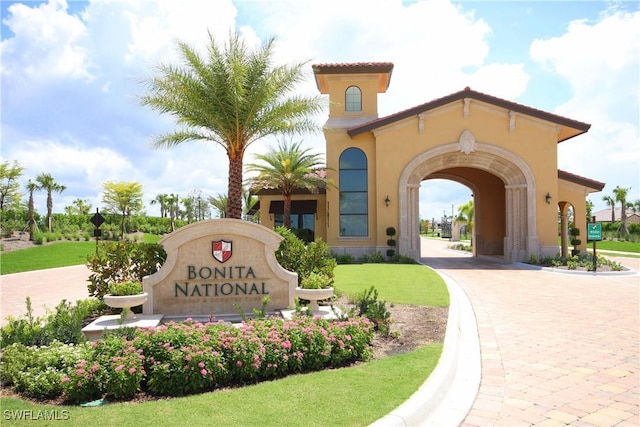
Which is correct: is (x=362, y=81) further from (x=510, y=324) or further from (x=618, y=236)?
(x=618, y=236)

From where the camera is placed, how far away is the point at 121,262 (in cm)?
982

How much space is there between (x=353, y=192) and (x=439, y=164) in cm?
518

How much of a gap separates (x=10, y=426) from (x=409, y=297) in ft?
28.1

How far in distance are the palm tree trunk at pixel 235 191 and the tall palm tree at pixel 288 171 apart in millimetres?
9593

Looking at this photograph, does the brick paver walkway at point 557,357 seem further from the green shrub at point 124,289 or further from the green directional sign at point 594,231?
the green shrub at point 124,289

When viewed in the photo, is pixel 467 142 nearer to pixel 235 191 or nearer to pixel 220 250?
pixel 235 191

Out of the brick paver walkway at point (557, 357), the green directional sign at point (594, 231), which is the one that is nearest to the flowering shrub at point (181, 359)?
the brick paver walkway at point (557, 357)

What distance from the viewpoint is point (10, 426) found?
4188mm

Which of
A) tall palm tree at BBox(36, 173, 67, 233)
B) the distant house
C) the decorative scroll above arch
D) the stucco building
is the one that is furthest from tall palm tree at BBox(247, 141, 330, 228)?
the distant house

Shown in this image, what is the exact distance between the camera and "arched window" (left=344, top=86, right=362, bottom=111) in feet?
81.5

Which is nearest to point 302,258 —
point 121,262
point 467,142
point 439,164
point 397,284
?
point 397,284

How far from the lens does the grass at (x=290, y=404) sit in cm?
416

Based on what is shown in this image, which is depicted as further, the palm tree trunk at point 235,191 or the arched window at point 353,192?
the arched window at point 353,192

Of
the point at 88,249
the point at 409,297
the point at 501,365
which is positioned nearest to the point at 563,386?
the point at 501,365
